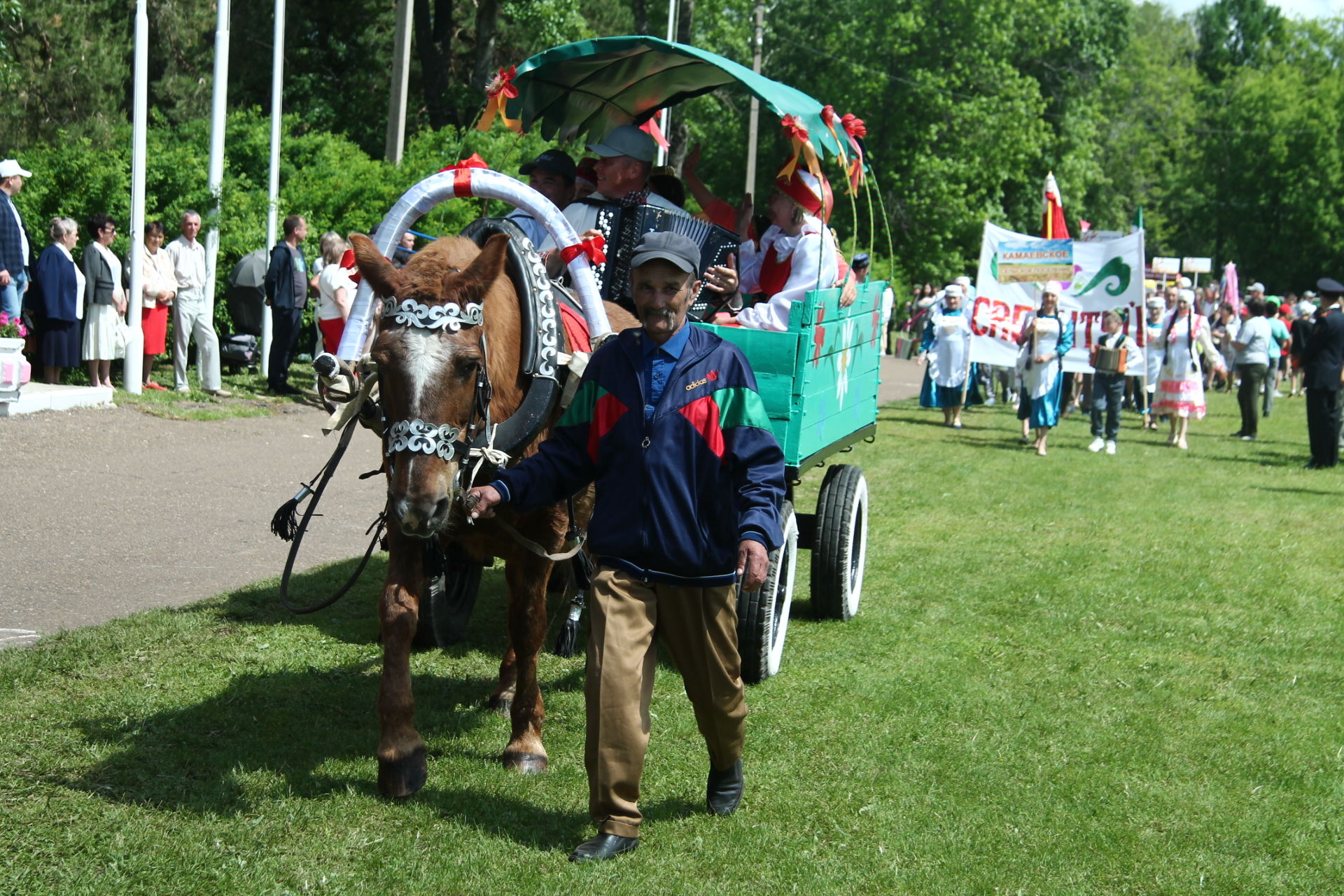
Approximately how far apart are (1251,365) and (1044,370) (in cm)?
463

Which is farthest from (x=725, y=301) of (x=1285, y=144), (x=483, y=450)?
(x=1285, y=144)

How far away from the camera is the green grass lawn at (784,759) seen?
171 inches

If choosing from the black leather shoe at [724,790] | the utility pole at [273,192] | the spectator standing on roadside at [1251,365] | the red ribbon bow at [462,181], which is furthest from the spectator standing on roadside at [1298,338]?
the black leather shoe at [724,790]

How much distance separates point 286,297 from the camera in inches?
624

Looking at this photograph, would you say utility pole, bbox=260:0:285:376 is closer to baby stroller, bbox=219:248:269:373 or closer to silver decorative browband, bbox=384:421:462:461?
baby stroller, bbox=219:248:269:373

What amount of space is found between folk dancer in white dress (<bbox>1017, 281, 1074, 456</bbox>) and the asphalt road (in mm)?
8098

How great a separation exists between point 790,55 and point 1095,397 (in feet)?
100

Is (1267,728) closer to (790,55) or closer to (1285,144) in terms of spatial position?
(790,55)

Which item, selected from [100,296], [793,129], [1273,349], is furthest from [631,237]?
[1273,349]

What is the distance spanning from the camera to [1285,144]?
193 ft

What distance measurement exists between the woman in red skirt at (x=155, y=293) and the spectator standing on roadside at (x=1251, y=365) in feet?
48.3

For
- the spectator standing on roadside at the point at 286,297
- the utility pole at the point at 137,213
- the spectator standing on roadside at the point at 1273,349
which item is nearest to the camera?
the utility pole at the point at 137,213

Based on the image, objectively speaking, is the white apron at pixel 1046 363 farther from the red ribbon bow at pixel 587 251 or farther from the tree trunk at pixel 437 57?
the tree trunk at pixel 437 57

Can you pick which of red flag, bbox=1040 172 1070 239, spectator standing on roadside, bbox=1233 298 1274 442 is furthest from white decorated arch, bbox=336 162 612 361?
red flag, bbox=1040 172 1070 239
